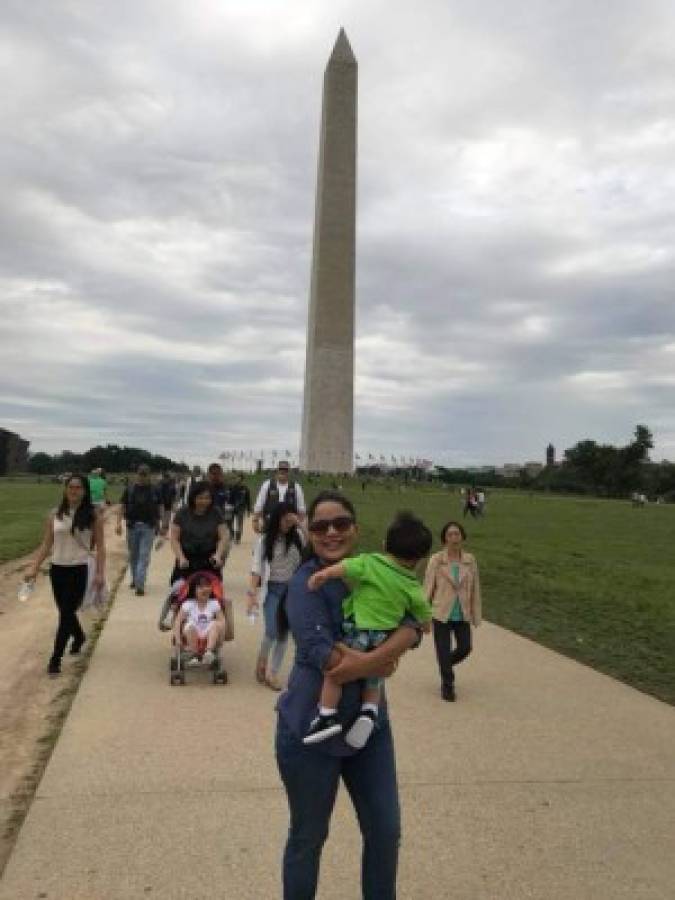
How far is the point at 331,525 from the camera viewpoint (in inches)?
124

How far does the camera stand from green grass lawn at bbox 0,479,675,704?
962 centimetres

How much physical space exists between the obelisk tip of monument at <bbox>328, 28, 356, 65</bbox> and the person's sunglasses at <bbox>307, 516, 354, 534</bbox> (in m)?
58.2

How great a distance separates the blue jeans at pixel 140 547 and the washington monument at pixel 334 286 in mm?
47869

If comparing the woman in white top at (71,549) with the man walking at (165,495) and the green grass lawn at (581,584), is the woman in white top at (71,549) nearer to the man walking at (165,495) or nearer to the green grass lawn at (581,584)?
the green grass lawn at (581,584)

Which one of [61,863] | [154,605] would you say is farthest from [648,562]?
[61,863]

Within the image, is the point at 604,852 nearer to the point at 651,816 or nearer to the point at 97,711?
the point at 651,816

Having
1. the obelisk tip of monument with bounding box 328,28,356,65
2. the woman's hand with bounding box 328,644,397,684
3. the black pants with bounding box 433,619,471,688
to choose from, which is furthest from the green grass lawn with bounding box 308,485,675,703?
the obelisk tip of monument with bounding box 328,28,356,65

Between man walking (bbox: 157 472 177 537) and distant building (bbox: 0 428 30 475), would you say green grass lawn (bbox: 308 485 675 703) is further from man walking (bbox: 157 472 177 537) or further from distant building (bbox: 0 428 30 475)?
distant building (bbox: 0 428 30 475)

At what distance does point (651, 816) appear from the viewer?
4.59 meters

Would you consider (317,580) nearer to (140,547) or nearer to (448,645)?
(448,645)

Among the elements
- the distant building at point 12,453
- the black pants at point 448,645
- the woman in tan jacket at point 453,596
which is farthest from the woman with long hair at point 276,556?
the distant building at point 12,453

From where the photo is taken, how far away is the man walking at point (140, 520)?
12016mm

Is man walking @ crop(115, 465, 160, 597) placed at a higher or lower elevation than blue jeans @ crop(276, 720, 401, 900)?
higher

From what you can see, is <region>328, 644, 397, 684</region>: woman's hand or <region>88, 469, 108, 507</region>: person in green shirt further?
<region>88, 469, 108, 507</region>: person in green shirt
